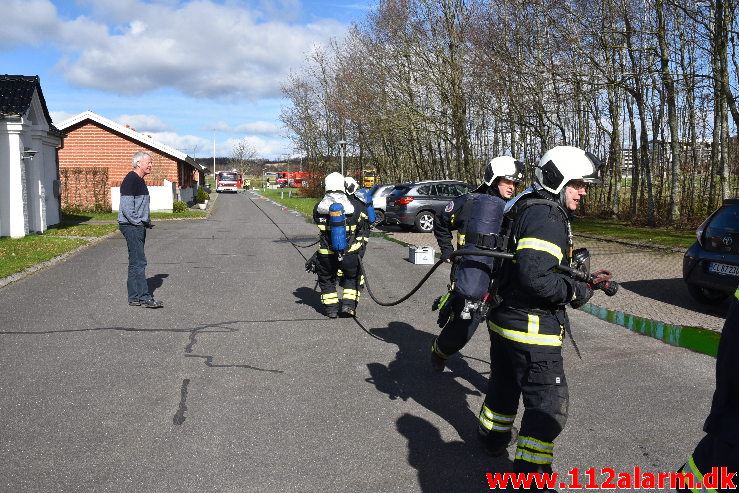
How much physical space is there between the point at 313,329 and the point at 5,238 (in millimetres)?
13417

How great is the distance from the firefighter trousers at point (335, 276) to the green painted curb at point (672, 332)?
10.6 feet

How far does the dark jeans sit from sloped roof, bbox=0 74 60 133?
38.2ft

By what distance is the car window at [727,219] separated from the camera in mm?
8148

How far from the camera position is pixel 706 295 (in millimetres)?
8852

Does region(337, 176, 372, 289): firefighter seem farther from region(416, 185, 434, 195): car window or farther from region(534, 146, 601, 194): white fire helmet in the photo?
region(416, 185, 434, 195): car window

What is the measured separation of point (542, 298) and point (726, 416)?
123 cm

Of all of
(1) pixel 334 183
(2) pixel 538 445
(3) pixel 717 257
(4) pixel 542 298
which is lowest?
(2) pixel 538 445

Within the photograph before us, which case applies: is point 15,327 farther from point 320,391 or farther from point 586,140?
point 586,140

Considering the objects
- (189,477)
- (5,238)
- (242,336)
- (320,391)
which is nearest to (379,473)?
(189,477)

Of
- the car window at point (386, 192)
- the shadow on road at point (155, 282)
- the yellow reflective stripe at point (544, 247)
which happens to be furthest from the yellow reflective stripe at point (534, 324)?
the car window at point (386, 192)

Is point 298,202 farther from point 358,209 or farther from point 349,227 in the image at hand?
point 349,227

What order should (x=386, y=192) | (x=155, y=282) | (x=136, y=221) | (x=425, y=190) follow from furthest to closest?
(x=386, y=192)
(x=425, y=190)
(x=155, y=282)
(x=136, y=221)

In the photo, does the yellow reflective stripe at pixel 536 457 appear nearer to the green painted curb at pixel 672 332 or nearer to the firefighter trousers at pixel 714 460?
the firefighter trousers at pixel 714 460

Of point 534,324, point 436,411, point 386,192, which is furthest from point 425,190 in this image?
point 534,324
